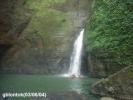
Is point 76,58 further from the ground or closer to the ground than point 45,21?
closer to the ground

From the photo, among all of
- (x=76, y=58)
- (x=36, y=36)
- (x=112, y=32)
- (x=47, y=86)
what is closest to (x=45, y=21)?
(x=36, y=36)

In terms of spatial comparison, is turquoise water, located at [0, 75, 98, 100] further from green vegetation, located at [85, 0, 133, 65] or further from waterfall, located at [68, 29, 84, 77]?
waterfall, located at [68, 29, 84, 77]

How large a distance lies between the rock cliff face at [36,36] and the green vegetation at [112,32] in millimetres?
3502

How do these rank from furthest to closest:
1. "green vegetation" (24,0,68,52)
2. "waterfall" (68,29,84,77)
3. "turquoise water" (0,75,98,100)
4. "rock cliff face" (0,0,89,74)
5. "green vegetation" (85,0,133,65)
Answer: "green vegetation" (24,0,68,52) < "rock cliff face" (0,0,89,74) < "waterfall" (68,29,84,77) < "green vegetation" (85,0,133,65) < "turquoise water" (0,75,98,100)

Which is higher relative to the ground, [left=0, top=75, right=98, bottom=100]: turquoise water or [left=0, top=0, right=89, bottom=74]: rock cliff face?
[left=0, top=0, right=89, bottom=74]: rock cliff face

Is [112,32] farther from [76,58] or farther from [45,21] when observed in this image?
[45,21]

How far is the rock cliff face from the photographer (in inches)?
1162

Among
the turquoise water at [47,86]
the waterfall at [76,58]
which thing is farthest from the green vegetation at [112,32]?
the turquoise water at [47,86]

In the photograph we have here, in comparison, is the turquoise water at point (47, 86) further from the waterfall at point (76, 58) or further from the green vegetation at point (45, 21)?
the green vegetation at point (45, 21)

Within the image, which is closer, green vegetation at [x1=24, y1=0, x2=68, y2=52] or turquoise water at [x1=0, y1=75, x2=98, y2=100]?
turquoise water at [x1=0, y1=75, x2=98, y2=100]

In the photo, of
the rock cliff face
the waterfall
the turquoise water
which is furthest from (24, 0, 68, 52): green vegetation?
the turquoise water

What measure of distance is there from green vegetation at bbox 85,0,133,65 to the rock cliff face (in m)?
3.50

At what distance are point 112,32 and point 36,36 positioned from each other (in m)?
8.87

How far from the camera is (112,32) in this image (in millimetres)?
24406
